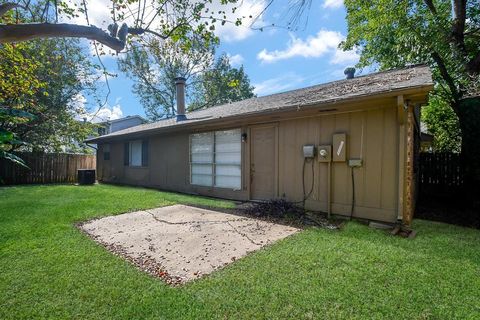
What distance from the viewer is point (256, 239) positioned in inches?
159

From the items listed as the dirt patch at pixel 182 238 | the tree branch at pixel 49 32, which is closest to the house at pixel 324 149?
the dirt patch at pixel 182 238

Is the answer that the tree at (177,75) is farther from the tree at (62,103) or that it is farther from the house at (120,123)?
the tree at (62,103)

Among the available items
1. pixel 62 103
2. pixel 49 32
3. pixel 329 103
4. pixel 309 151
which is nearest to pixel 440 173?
pixel 309 151

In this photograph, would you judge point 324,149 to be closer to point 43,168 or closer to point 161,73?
point 43,168

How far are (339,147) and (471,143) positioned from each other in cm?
371

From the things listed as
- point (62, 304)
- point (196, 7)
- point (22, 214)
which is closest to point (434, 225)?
point (62, 304)

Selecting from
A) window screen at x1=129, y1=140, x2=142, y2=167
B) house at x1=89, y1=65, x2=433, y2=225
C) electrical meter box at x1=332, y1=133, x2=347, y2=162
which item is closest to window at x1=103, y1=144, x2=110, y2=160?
window screen at x1=129, y1=140, x2=142, y2=167

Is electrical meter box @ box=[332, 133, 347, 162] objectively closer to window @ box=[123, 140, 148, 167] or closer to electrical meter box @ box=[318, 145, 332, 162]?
electrical meter box @ box=[318, 145, 332, 162]

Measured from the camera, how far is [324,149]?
5363mm

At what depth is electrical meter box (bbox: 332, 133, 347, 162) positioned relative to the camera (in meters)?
5.16

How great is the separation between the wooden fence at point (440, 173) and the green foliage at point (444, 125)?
7.10 feet

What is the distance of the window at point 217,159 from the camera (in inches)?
290

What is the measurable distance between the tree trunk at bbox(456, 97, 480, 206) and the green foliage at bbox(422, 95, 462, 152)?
344 centimetres

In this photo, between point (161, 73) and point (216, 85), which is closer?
point (161, 73)
